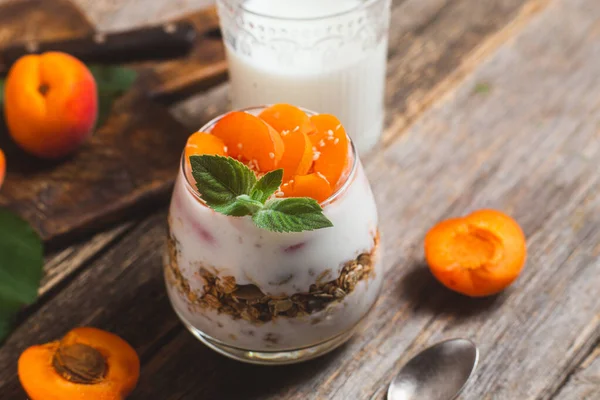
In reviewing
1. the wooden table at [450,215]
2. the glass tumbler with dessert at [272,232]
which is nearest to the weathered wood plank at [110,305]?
the wooden table at [450,215]

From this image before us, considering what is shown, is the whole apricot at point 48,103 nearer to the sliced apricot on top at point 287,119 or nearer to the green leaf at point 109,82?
the green leaf at point 109,82

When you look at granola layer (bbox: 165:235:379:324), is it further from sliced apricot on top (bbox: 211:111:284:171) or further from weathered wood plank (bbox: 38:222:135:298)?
weathered wood plank (bbox: 38:222:135:298)

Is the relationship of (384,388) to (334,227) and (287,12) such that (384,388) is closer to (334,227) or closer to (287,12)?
(334,227)

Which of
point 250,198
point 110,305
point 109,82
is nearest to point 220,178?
point 250,198

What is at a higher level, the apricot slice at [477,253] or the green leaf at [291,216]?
the green leaf at [291,216]

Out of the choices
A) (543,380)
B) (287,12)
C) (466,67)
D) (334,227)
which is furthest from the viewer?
(466,67)

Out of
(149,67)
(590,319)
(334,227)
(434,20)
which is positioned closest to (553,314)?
(590,319)

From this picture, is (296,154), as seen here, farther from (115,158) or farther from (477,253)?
(115,158)
